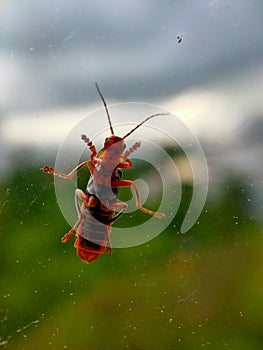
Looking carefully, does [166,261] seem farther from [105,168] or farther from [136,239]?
[105,168]

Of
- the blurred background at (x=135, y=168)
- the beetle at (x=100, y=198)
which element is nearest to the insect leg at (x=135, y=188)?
the beetle at (x=100, y=198)

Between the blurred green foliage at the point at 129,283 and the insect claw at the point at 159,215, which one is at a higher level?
the insect claw at the point at 159,215

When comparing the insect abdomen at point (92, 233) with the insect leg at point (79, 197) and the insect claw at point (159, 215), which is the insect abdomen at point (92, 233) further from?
the insect claw at point (159, 215)

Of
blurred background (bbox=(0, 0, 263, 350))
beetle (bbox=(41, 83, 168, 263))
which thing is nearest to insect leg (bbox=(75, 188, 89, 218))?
beetle (bbox=(41, 83, 168, 263))

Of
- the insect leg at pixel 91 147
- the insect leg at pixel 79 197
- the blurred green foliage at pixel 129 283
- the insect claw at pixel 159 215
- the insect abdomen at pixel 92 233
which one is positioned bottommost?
the blurred green foliage at pixel 129 283

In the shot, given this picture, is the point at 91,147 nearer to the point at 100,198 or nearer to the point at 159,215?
the point at 100,198

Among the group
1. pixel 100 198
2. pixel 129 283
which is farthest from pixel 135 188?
pixel 129 283
